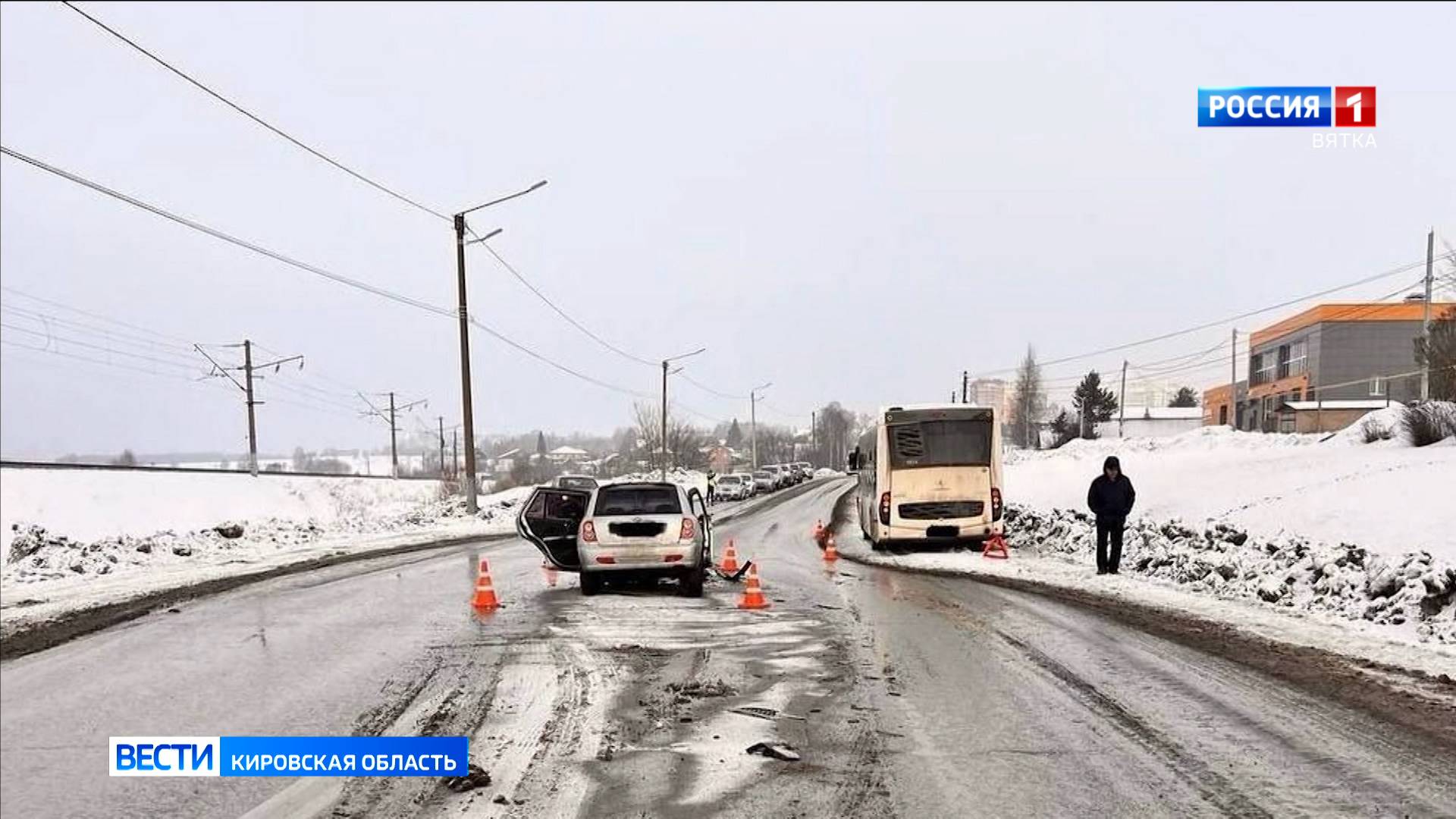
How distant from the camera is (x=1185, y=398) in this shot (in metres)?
119

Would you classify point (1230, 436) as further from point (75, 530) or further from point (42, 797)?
point (75, 530)

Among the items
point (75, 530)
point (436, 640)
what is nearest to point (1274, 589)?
point (436, 640)

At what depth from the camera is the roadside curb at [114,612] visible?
859cm

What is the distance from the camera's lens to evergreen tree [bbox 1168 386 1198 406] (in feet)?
390

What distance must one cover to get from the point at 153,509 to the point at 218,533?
12.5 meters

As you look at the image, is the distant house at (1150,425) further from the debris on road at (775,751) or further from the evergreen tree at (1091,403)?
the debris on road at (775,751)

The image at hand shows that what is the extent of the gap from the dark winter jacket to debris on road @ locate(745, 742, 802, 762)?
9.25 m

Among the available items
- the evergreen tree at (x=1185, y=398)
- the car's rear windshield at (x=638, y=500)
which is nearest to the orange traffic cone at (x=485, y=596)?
the car's rear windshield at (x=638, y=500)

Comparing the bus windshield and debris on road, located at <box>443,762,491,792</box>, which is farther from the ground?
the bus windshield

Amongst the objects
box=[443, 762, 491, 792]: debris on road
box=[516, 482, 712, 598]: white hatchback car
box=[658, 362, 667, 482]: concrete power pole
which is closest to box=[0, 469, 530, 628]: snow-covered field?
box=[516, 482, 712, 598]: white hatchback car

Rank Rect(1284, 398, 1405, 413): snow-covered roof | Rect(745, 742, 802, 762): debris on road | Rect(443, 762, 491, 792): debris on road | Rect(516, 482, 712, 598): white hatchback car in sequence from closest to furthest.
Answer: Rect(443, 762, 491, 792): debris on road < Rect(745, 742, 802, 762): debris on road < Rect(516, 482, 712, 598): white hatchback car < Rect(1284, 398, 1405, 413): snow-covered roof

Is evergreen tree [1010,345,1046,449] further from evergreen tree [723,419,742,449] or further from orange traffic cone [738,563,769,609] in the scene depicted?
orange traffic cone [738,563,769,609]

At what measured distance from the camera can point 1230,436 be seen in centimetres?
3259

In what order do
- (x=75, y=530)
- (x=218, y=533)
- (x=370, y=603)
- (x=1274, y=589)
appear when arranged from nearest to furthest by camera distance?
(x=1274, y=589), (x=370, y=603), (x=218, y=533), (x=75, y=530)
